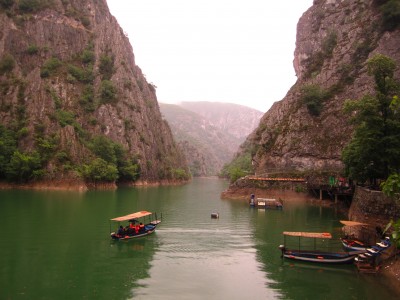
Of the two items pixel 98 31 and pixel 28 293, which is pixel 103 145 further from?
pixel 28 293

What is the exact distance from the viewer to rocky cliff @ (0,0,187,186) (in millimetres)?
121875

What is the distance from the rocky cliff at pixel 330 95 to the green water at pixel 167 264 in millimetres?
35824

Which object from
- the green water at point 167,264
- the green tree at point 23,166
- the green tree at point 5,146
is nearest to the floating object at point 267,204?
the green water at point 167,264

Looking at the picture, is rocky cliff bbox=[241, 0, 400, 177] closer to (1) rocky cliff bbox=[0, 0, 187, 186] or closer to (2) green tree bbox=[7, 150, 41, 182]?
(1) rocky cliff bbox=[0, 0, 187, 186]

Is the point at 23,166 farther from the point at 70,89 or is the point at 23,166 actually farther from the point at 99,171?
the point at 70,89

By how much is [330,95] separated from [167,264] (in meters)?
75.6

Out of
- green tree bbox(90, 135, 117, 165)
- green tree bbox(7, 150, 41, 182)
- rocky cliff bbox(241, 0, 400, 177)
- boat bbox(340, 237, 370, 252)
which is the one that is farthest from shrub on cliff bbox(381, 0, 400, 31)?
green tree bbox(7, 150, 41, 182)

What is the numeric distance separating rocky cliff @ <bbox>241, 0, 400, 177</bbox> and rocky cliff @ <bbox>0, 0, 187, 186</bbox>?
203 feet

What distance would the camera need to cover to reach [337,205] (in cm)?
7381

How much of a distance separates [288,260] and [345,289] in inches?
307

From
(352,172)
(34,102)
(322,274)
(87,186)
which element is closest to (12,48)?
(34,102)

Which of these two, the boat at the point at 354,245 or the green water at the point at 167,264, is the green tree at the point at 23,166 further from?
the boat at the point at 354,245

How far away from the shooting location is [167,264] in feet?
111

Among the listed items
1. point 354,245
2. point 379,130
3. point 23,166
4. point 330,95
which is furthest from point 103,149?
point 354,245
